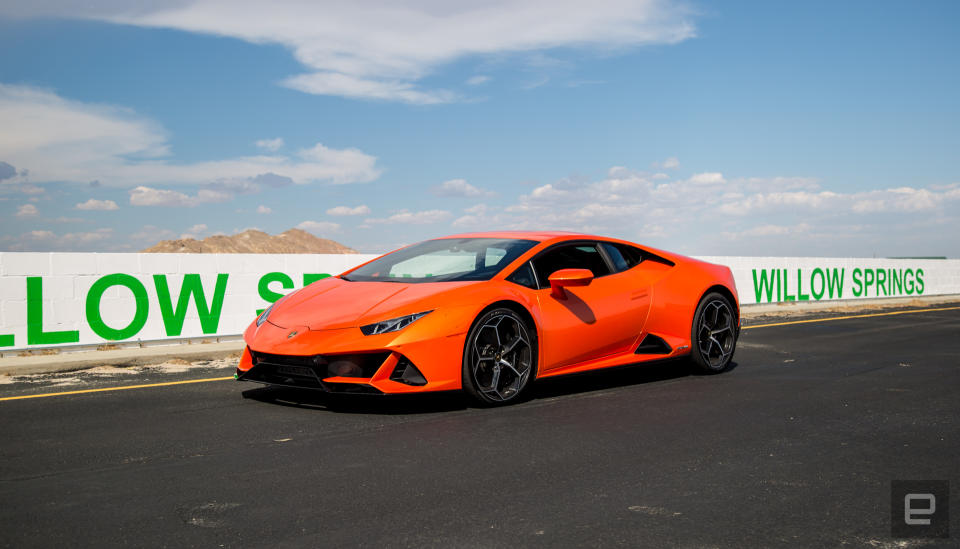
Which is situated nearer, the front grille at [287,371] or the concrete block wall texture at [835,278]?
the front grille at [287,371]

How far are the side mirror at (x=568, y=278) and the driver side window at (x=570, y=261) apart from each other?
0.10 metres

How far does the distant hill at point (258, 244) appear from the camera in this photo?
57125 millimetres

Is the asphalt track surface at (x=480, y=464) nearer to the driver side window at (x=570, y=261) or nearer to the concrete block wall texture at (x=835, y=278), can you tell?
the driver side window at (x=570, y=261)

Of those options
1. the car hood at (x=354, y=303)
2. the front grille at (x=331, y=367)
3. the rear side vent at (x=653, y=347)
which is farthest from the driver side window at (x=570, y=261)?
the front grille at (x=331, y=367)

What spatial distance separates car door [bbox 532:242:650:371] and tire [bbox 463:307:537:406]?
182 mm

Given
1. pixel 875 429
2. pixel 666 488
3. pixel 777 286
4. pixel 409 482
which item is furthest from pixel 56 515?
A: pixel 777 286

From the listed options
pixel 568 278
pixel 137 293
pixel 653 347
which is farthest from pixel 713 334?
pixel 137 293

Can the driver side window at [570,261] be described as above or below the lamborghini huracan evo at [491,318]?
above

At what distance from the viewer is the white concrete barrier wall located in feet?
34.1

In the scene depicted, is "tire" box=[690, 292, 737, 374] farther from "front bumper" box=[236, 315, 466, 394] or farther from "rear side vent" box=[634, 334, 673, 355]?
"front bumper" box=[236, 315, 466, 394]

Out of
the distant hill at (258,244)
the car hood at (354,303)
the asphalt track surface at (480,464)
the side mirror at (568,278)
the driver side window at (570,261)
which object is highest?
the distant hill at (258,244)

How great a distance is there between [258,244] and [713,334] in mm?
61904

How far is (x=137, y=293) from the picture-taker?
11.2 meters

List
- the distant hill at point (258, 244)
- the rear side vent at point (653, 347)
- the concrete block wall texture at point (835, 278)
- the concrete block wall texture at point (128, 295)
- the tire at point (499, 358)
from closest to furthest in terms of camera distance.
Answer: the tire at point (499, 358) → the rear side vent at point (653, 347) → the concrete block wall texture at point (128, 295) → the concrete block wall texture at point (835, 278) → the distant hill at point (258, 244)
